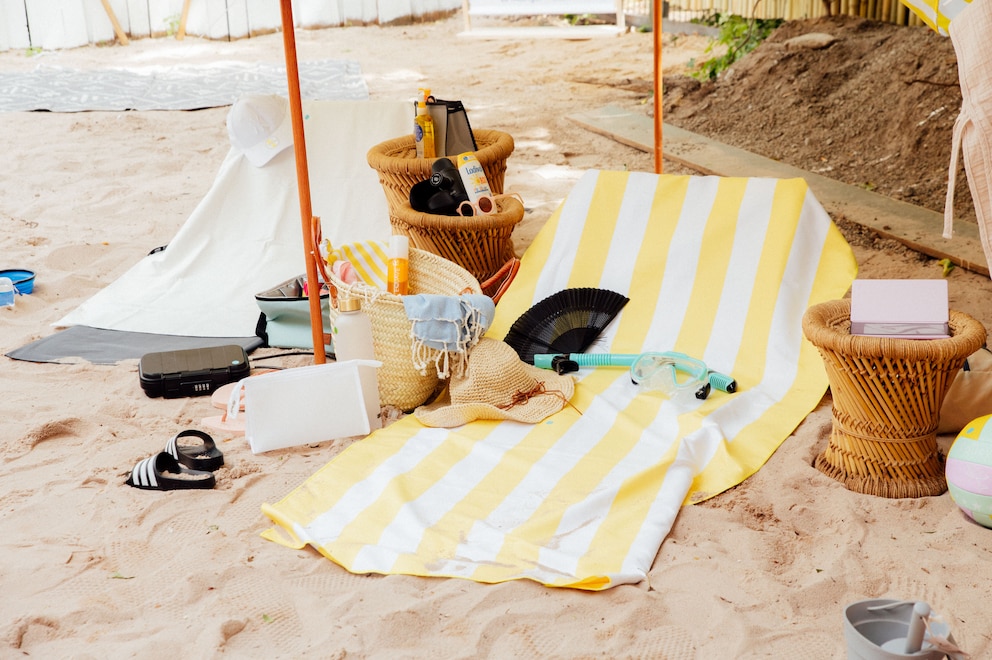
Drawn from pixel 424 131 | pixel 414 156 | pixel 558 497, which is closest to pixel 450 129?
pixel 424 131

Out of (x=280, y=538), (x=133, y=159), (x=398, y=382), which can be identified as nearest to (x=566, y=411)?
(x=398, y=382)

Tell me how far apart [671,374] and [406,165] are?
1.21m

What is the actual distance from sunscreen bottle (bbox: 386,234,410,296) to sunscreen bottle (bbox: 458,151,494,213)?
0.44 metres

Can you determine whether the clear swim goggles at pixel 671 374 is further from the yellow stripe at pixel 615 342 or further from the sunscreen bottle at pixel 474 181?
the sunscreen bottle at pixel 474 181

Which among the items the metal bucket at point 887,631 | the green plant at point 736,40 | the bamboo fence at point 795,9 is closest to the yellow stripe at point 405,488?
the metal bucket at point 887,631

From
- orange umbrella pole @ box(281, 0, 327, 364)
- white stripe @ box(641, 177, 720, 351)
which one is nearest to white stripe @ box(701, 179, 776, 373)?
white stripe @ box(641, 177, 720, 351)

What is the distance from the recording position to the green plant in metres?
6.75

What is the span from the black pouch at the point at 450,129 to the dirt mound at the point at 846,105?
2106 mm

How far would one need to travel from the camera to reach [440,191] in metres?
3.19

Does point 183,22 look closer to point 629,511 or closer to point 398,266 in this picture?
point 398,266

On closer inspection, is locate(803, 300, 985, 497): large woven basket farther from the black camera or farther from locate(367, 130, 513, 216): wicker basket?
locate(367, 130, 513, 216): wicker basket

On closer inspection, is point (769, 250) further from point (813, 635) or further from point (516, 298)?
point (813, 635)

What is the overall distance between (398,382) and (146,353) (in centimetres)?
91

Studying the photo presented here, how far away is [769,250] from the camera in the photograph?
2.96m
